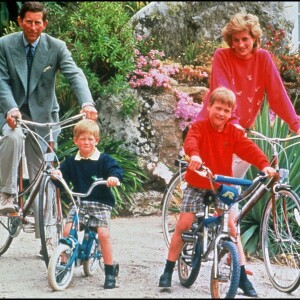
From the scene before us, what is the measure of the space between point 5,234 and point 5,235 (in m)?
0.01

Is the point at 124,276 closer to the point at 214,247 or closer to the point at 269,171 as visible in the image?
the point at 214,247

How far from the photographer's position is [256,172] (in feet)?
26.3

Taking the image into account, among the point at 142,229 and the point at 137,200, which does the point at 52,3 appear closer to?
the point at 137,200

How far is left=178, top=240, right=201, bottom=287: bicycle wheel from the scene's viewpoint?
5914 mm

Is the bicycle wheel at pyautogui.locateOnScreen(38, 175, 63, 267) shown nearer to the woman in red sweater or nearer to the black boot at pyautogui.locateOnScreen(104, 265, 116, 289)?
the black boot at pyautogui.locateOnScreen(104, 265, 116, 289)

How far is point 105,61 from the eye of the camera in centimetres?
1073

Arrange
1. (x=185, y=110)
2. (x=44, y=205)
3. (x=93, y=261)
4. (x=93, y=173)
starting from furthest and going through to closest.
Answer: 1. (x=185, y=110)
2. (x=44, y=205)
3. (x=93, y=261)
4. (x=93, y=173)

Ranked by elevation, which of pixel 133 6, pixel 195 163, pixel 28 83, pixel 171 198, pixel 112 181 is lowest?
pixel 171 198

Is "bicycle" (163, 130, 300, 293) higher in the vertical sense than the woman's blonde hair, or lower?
lower

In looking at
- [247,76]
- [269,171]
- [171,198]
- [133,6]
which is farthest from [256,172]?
[133,6]

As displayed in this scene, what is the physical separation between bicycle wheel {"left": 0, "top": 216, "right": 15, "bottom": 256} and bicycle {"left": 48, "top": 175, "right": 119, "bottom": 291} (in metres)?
1.08

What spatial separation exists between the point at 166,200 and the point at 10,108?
1469 millimetres

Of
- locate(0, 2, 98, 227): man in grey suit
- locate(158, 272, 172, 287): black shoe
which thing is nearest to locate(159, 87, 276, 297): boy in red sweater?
locate(158, 272, 172, 287): black shoe

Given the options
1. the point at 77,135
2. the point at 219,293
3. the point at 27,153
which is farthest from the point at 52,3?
the point at 219,293
